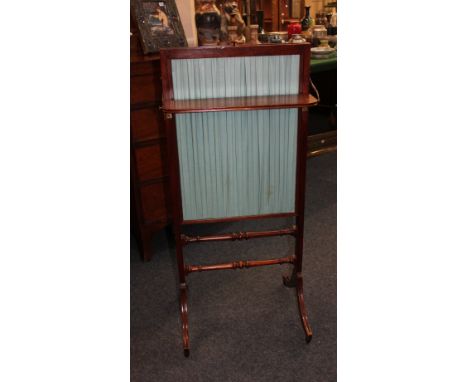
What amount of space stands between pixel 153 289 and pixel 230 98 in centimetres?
115

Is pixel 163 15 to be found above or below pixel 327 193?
above

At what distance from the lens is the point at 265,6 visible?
4406mm

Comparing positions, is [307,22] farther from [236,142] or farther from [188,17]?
[236,142]

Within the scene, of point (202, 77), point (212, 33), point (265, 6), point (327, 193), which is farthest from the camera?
point (265, 6)

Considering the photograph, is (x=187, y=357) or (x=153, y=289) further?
(x=153, y=289)

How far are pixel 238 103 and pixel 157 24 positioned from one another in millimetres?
1050

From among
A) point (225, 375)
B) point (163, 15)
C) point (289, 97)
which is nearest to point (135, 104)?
point (163, 15)

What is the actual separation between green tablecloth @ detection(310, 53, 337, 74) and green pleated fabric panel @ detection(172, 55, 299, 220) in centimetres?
206

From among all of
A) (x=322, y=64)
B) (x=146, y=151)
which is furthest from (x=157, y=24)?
(x=322, y=64)

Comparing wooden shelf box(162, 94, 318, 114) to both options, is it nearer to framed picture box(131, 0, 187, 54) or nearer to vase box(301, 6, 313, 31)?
framed picture box(131, 0, 187, 54)

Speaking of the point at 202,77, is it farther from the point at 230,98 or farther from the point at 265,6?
the point at 265,6

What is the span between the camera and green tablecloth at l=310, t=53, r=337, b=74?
3501mm

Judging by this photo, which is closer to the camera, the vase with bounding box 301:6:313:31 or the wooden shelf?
the wooden shelf

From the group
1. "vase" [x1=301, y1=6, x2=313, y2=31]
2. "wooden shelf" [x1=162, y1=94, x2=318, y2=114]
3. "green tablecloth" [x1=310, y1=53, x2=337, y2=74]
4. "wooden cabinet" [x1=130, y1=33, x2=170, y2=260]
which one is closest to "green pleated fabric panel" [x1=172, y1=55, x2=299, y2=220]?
"wooden shelf" [x1=162, y1=94, x2=318, y2=114]
